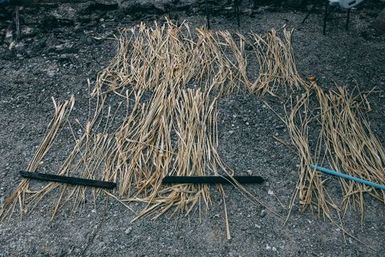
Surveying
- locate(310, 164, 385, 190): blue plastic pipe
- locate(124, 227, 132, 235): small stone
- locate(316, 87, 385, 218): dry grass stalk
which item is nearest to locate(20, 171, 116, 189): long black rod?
locate(124, 227, 132, 235): small stone

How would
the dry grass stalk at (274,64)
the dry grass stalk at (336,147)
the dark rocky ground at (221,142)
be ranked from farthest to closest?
1. the dry grass stalk at (274,64)
2. the dry grass stalk at (336,147)
3. the dark rocky ground at (221,142)

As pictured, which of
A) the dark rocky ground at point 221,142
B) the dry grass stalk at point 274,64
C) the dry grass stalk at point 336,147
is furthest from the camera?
the dry grass stalk at point 274,64

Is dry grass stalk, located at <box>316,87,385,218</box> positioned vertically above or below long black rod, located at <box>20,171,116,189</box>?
above

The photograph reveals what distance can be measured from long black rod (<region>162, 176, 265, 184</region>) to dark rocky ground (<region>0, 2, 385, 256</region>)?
2.5 inches

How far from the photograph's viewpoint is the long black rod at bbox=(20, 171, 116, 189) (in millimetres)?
2474

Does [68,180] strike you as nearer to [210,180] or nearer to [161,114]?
[161,114]

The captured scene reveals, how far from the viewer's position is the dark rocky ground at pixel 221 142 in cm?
222

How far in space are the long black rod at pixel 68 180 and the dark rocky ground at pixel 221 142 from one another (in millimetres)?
111

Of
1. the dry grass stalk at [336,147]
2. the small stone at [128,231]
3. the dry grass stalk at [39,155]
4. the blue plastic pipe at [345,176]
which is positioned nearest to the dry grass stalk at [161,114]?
the dry grass stalk at [39,155]

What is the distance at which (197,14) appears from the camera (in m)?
3.80

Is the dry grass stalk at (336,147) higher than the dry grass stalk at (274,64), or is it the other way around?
the dry grass stalk at (274,64)

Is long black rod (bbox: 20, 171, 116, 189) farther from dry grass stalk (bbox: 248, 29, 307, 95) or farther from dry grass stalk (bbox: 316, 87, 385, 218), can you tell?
dry grass stalk (bbox: 316, 87, 385, 218)

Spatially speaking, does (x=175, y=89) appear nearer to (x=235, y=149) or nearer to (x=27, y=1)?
(x=235, y=149)

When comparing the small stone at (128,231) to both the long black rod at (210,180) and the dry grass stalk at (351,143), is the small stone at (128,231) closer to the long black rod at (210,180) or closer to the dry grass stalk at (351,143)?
the long black rod at (210,180)
